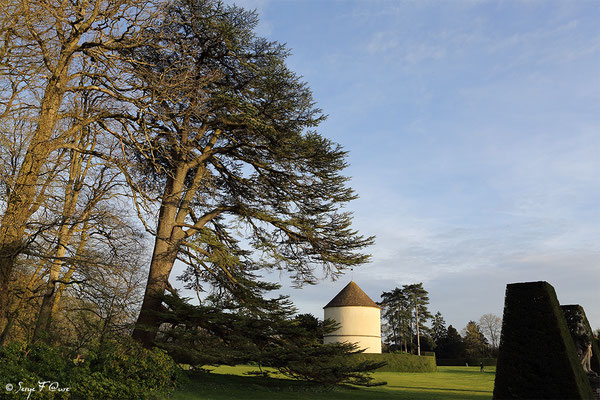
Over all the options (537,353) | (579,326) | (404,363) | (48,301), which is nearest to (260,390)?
(48,301)

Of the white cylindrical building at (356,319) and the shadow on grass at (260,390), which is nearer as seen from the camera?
the shadow on grass at (260,390)

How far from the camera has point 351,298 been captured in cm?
4184

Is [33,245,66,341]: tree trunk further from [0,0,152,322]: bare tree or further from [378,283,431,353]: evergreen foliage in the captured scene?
[378,283,431,353]: evergreen foliage

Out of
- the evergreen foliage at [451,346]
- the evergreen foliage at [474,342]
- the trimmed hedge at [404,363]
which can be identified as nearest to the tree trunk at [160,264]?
the trimmed hedge at [404,363]

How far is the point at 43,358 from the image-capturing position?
9336 mm

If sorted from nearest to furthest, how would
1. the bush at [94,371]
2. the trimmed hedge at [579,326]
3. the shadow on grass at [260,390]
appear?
the bush at [94,371]
the shadow on grass at [260,390]
the trimmed hedge at [579,326]

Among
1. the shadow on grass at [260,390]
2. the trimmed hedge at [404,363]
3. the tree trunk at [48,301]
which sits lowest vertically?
the shadow on grass at [260,390]

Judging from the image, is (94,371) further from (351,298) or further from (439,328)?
(439,328)

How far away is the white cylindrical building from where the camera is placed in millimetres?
40562

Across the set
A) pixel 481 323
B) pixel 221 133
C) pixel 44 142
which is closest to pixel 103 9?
pixel 44 142

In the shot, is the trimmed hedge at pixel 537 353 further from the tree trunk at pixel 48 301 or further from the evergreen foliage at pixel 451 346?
the evergreen foliage at pixel 451 346

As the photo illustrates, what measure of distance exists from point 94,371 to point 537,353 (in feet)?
32.0

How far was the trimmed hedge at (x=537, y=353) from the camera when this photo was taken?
Answer: 882 centimetres

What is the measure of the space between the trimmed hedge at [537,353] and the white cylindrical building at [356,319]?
3121cm
